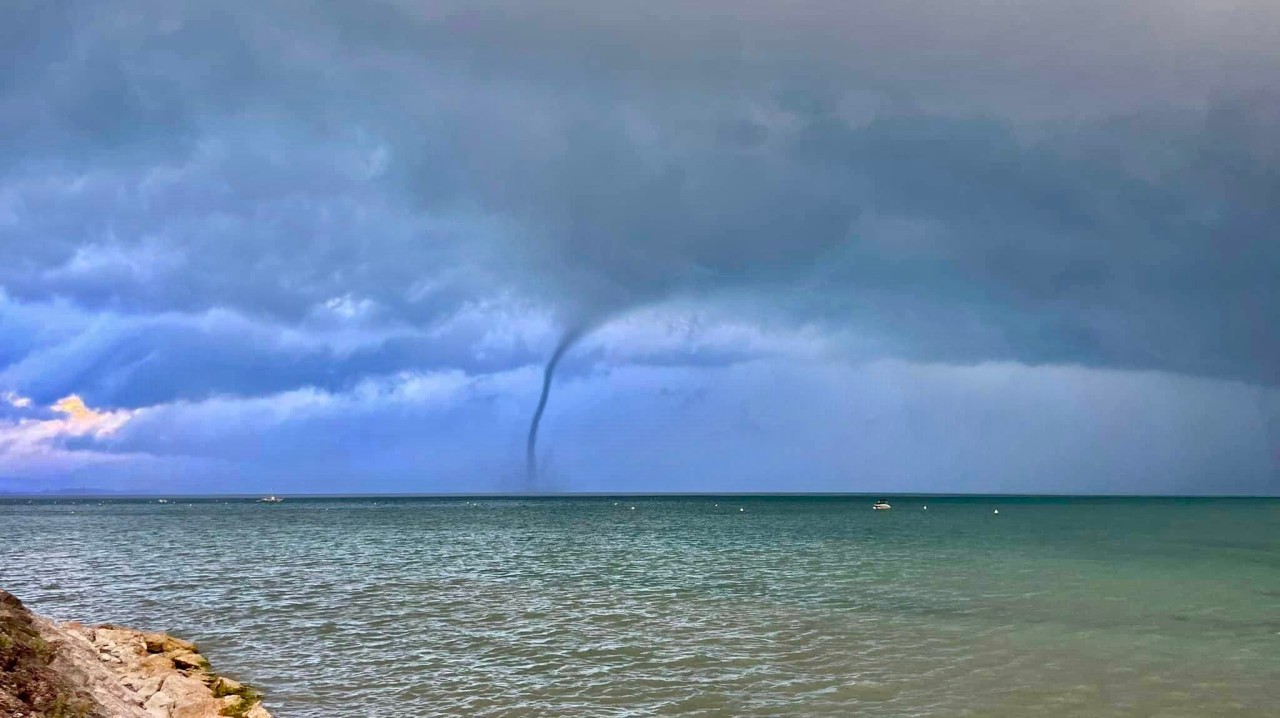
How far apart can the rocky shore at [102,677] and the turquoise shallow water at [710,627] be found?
6.41ft

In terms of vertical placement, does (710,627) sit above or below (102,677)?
below

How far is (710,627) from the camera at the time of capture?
3344cm

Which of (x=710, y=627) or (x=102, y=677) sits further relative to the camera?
(x=710, y=627)

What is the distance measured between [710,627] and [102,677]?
21975mm

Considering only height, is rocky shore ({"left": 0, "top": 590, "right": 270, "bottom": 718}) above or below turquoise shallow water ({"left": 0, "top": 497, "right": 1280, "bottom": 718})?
above

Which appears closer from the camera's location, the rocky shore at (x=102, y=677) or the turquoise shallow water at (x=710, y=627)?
the rocky shore at (x=102, y=677)

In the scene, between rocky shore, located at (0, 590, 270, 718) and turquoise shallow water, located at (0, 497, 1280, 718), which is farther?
turquoise shallow water, located at (0, 497, 1280, 718)

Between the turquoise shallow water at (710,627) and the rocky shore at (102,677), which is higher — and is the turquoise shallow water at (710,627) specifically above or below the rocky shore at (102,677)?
below

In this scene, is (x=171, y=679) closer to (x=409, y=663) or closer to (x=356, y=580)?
(x=409, y=663)

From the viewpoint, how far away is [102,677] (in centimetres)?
1823

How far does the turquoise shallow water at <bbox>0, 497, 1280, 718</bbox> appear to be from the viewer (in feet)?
75.1

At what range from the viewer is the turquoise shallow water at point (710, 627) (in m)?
22.9

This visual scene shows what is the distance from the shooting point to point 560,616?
36.6 m

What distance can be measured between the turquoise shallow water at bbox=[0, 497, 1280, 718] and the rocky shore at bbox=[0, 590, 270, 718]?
196 centimetres
